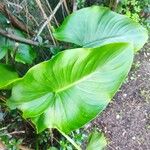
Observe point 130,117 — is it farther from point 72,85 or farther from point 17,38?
point 72,85

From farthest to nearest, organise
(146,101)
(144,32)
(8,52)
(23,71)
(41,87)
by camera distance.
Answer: (146,101) → (23,71) → (8,52) → (144,32) → (41,87)

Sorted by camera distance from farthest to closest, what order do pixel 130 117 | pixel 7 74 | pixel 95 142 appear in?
1. pixel 130 117
2. pixel 95 142
3. pixel 7 74

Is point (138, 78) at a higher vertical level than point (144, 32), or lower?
lower

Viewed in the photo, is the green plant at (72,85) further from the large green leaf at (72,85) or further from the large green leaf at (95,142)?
the large green leaf at (95,142)

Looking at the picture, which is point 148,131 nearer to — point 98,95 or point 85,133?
point 85,133

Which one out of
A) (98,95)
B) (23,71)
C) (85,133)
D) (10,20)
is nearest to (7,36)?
(10,20)

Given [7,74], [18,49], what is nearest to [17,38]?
[18,49]
